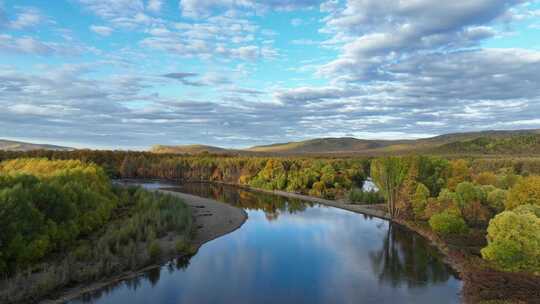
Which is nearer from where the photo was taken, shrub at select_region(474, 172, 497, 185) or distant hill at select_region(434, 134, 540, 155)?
shrub at select_region(474, 172, 497, 185)

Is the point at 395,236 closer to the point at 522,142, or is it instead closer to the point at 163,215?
the point at 163,215

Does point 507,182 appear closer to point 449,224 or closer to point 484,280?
point 449,224

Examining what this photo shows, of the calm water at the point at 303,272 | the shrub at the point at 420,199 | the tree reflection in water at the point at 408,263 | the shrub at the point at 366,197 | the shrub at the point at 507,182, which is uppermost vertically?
the shrub at the point at 507,182

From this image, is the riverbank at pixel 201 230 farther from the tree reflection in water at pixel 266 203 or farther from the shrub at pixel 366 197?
the shrub at pixel 366 197

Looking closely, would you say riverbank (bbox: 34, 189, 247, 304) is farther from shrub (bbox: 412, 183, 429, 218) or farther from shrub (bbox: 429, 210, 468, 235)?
shrub (bbox: 429, 210, 468, 235)

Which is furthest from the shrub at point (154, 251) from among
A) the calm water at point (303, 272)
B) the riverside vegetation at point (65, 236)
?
the calm water at point (303, 272)

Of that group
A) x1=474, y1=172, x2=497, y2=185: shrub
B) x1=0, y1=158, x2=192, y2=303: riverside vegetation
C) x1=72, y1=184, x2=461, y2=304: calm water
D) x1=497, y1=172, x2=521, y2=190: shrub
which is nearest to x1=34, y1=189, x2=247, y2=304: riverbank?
x1=0, y1=158, x2=192, y2=303: riverside vegetation
